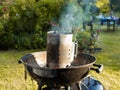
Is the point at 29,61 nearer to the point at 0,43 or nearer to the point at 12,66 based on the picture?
the point at 12,66

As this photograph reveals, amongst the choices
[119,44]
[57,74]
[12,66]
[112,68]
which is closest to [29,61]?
[57,74]

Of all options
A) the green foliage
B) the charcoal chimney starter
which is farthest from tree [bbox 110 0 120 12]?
the charcoal chimney starter

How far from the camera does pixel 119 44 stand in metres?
7.56

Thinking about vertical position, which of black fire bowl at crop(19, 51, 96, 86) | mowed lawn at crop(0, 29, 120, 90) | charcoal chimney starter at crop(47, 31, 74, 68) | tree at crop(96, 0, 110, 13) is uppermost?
tree at crop(96, 0, 110, 13)

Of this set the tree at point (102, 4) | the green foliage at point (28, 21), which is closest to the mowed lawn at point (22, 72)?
the green foliage at point (28, 21)

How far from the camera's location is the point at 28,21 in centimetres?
688

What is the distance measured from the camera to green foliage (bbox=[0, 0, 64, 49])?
6703 mm

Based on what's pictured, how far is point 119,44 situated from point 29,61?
5.51 m

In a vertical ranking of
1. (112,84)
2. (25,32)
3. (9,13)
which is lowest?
(112,84)

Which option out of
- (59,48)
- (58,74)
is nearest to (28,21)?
(59,48)

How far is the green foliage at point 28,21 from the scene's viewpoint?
6.70 m

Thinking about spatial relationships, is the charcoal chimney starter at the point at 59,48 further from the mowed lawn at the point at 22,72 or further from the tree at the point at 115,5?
the tree at the point at 115,5

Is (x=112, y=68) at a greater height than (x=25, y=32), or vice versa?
(x=25, y=32)

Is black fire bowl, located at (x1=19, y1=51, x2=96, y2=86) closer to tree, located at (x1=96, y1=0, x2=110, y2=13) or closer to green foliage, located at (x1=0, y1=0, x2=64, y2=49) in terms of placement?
tree, located at (x1=96, y1=0, x2=110, y2=13)
